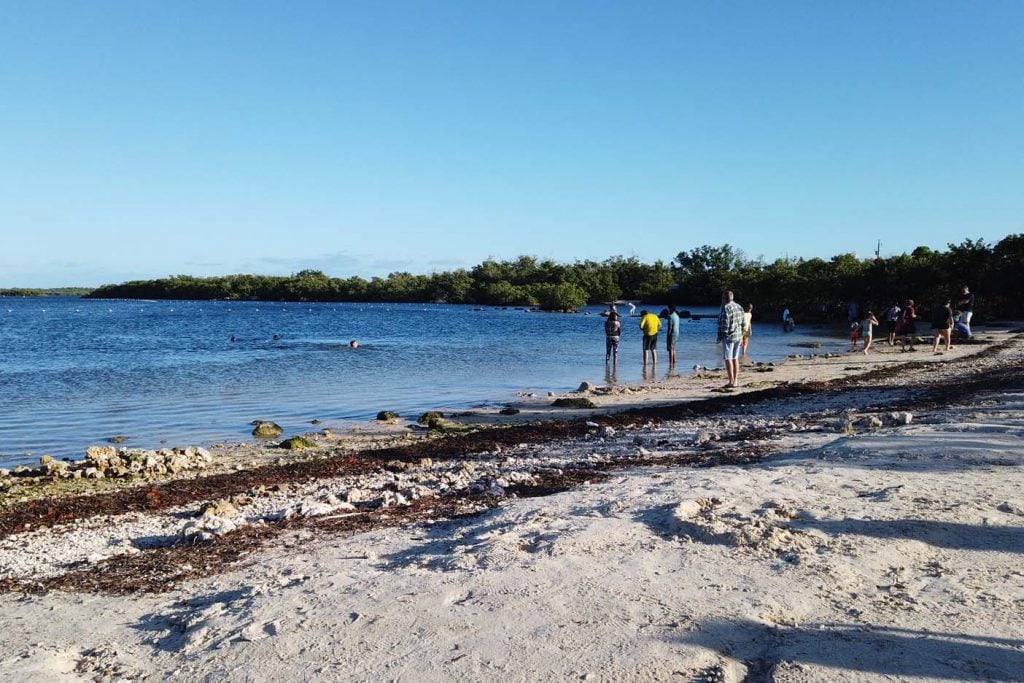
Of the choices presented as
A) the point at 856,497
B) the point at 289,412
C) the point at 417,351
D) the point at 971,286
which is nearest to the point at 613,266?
the point at 971,286

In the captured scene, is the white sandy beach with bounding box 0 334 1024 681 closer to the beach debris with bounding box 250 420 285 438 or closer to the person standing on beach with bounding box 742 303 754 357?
the beach debris with bounding box 250 420 285 438

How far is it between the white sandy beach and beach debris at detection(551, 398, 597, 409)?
830 cm

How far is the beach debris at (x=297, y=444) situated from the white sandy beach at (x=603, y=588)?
3967mm

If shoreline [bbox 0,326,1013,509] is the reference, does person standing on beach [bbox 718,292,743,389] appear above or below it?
above

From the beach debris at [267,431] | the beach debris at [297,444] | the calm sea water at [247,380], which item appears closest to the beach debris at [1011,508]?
the beach debris at [297,444]

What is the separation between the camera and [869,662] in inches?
150

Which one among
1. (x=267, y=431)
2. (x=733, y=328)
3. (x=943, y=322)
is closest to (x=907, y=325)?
(x=943, y=322)

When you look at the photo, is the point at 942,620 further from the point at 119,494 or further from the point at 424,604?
the point at 119,494

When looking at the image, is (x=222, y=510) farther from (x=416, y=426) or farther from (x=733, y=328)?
(x=733, y=328)

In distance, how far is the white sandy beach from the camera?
13.0 ft

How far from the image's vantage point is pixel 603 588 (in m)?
4.71

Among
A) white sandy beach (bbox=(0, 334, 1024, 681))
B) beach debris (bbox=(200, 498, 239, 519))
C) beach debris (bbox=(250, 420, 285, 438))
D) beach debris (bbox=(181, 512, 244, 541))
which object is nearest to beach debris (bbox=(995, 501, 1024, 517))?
white sandy beach (bbox=(0, 334, 1024, 681))

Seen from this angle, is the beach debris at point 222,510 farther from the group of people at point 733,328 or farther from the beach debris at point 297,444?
the group of people at point 733,328

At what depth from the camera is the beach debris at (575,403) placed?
1623 centimetres
